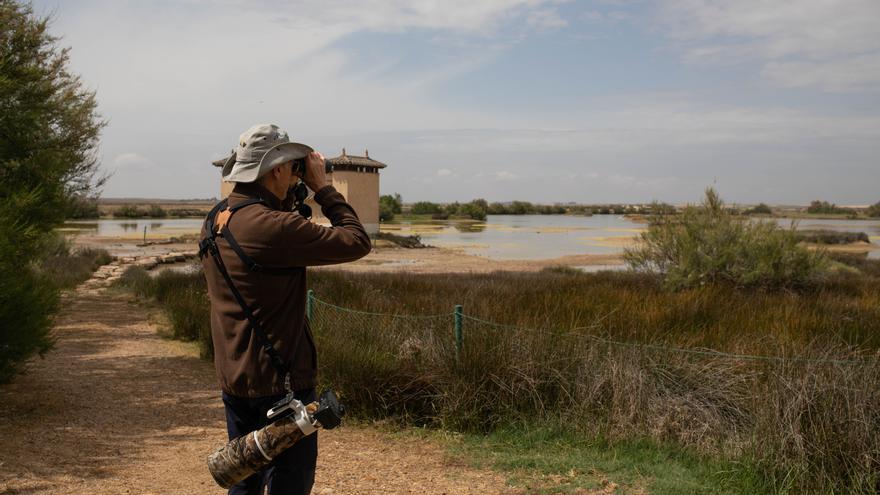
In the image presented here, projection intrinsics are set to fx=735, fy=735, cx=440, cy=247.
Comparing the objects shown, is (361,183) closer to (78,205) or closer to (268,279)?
(78,205)

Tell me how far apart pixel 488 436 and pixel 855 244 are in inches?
1987

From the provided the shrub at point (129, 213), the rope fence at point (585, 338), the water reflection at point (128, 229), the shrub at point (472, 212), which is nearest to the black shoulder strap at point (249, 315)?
the rope fence at point (585, 338)

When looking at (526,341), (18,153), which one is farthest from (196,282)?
(526,341)

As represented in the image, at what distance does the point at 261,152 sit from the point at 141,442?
3.61 meters

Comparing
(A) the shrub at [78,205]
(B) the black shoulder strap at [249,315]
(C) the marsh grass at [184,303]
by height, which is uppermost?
(A) the shrub at [78,205]

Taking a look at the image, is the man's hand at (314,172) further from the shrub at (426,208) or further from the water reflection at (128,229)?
the shrub at (426,208)

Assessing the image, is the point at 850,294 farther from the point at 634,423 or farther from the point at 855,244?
the point at 855,244

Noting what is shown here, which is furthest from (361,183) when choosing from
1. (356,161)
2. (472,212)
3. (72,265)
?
(472,212)

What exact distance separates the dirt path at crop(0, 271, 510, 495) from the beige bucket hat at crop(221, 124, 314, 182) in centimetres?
248

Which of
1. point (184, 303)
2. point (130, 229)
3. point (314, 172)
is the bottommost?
point (130, 229)

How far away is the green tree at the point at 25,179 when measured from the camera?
6.14 m

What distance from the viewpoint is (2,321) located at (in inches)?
235

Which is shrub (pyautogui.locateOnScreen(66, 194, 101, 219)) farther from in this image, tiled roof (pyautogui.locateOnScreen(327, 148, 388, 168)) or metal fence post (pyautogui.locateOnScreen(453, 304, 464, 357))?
tiled roof (pyautogui.locateOnScreen(327, 148, 388, 168))

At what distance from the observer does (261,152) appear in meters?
2.84
